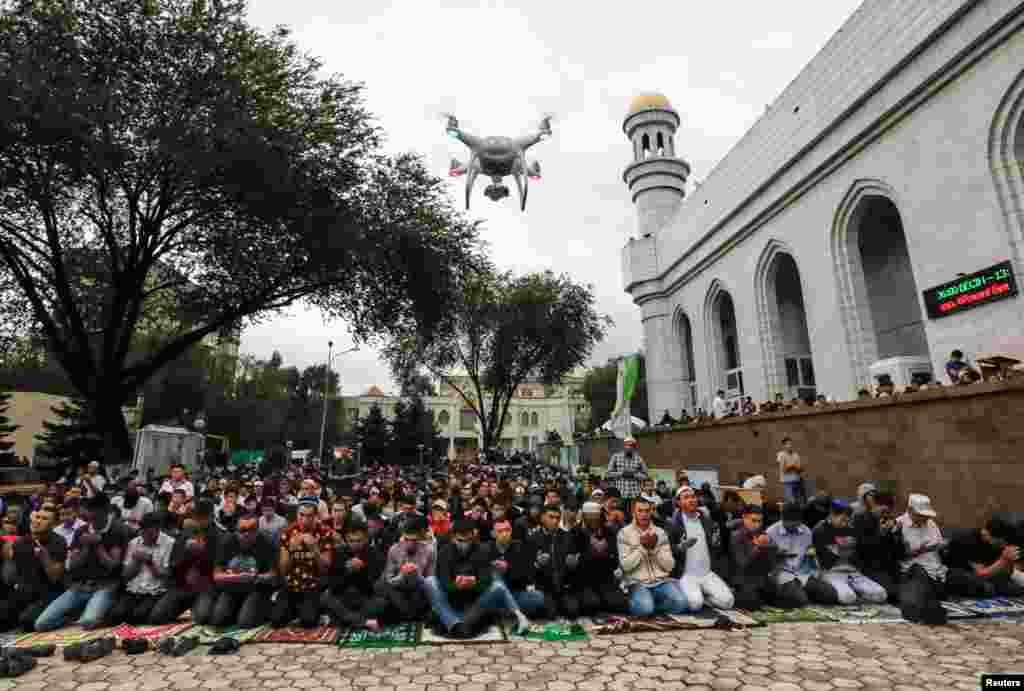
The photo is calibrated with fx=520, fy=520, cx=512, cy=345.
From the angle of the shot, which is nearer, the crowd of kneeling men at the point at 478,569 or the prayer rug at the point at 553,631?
the prayer rug at the point at 553,631

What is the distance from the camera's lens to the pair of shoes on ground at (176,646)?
15.8 ft

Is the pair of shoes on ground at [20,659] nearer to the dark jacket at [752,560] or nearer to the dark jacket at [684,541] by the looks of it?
the dark jacket at [684,541]

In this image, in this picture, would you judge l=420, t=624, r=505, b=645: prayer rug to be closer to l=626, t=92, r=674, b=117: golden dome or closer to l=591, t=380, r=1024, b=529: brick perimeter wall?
l=591, t=380, r=1024, b=529: brick perimeter wall

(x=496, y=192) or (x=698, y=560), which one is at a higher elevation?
(x=496, y=192)

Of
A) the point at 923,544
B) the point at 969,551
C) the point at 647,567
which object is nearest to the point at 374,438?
the point at 647,567

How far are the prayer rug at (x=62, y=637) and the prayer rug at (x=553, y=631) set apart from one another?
13.9 feet

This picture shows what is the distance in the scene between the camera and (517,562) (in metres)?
6.21

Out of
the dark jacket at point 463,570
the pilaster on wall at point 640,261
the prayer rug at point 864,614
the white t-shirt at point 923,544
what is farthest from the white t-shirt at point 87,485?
the pilaster on wall at point 640,261

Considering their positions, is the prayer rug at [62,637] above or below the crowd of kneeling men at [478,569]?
below

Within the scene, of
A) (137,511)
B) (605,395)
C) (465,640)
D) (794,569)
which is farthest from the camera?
(605,395)

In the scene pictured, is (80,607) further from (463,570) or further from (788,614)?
(788,614)

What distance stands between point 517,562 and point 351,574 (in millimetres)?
1930

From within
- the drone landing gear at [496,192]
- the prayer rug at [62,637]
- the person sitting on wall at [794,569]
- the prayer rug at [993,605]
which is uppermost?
the drone landing gear at [496,192]

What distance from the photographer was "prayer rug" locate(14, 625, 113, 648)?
5168 mm
